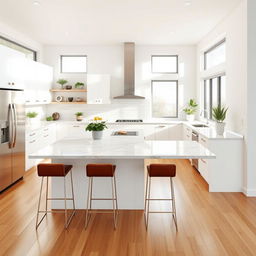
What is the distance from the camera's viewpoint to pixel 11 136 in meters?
5.33

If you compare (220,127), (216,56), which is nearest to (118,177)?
(220,127)

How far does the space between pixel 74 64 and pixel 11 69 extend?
349 centimetres

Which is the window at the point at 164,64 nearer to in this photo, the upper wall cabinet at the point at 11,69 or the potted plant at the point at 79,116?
the potted plant at the point at 79,116

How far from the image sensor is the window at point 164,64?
29.0 feet

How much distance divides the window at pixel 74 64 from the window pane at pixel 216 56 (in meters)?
3.36

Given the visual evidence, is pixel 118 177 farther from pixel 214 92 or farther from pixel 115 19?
pixel 214 92

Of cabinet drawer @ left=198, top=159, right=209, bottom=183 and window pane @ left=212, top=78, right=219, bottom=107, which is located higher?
window pane @ left=212, top=78, right=219, bottom=107

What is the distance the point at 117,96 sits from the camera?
852 cm

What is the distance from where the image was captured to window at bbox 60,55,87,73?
8.83m

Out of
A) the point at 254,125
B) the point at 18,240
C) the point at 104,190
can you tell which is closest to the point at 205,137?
the point at 254,125

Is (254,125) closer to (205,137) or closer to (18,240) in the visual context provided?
(205,137)

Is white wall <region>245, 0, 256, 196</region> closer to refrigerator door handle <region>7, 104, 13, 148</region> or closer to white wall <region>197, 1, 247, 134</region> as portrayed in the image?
white wall <region>197, 1, 247, 134</region>

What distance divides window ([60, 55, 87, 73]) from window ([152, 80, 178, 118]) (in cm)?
207

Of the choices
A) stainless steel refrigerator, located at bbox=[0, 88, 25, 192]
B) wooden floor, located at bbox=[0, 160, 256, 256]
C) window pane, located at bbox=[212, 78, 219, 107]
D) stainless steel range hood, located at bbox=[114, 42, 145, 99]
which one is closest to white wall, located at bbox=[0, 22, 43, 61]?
stainless steel refrigerator, located at bbox=[0, 88, 25, 192]
